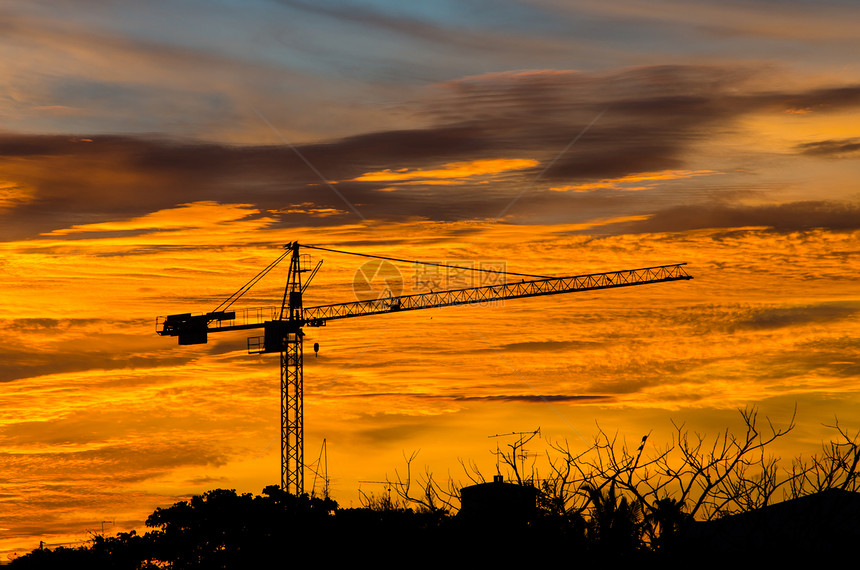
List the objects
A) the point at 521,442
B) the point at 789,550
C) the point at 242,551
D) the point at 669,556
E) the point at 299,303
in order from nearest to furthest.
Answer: the point at 669,556 → the point at 521,442 → the point at 789,550 → the point at 242,551 → the point at 299,303

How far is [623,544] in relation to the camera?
1973 centimetres

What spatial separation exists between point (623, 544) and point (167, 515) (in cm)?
5107

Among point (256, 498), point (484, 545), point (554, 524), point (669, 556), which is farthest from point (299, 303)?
point (669, 556)

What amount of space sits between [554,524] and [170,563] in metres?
41.6

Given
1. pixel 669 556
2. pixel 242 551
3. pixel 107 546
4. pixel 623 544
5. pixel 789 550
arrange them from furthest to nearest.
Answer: pixel 107 546 → pixel 242 551 → pixel 789 550 → pixel 669 556 → pixel 623 544

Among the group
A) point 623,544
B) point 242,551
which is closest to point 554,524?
point 623,544

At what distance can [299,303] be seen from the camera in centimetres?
11044

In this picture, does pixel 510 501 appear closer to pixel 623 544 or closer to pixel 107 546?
pixel 623 544

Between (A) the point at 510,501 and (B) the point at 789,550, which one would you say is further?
(A) the point at 510,501

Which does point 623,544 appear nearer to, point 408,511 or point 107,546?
point 408,511

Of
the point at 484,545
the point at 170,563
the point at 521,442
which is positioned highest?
the point at 521,442

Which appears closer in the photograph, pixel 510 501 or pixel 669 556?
pixel 669 556

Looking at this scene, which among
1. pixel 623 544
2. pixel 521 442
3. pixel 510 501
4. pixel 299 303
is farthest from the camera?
pixel 299 303

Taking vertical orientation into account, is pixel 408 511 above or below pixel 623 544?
below
